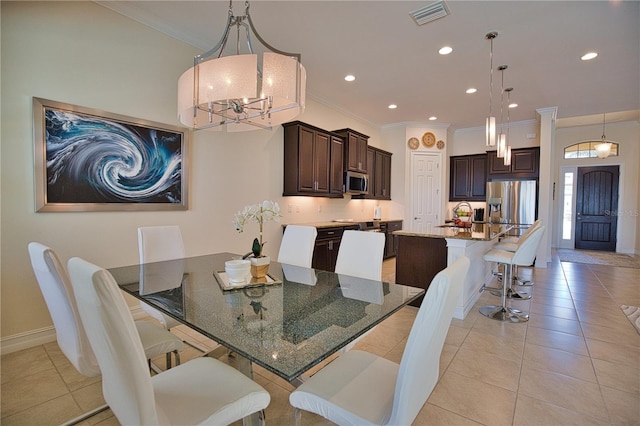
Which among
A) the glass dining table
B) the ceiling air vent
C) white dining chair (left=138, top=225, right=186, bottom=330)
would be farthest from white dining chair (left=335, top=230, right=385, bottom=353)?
the ceiling air vent

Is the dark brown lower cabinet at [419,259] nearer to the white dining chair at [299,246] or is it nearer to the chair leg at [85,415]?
the white dining chair at [299,246]

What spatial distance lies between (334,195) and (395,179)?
2371mm

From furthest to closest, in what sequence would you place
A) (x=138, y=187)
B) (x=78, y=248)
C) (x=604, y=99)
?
(x=604, y=99) < (x=138, y=187) < (x=78, y=248)

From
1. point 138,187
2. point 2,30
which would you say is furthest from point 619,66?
point 2,30

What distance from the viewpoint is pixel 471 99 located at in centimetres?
521

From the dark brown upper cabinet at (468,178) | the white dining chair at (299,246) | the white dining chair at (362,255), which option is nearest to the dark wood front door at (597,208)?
the dark brown upper cabinet at (468,178)

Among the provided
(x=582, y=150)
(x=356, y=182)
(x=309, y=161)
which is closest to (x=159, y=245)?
(x=309, y=161)

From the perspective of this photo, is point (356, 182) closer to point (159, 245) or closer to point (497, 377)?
point (159, 245)

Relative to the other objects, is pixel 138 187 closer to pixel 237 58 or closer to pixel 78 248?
pixel 78 248

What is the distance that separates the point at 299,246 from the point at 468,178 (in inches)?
237

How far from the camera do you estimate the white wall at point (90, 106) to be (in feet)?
7.69

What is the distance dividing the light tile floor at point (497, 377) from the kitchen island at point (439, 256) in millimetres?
321

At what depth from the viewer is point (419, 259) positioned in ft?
11.7

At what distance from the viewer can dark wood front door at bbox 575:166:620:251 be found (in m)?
7.38
